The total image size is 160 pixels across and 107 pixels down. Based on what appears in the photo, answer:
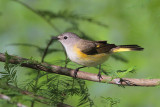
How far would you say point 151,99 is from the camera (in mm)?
5730

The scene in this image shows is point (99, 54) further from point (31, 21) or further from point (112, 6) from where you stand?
point (31, 21)

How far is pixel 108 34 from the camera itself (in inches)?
282

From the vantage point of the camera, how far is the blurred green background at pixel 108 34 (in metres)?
5.89

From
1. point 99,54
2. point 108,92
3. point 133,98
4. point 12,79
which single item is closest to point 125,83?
point 12,79

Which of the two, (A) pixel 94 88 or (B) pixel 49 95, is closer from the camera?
(B) pixel 49 95

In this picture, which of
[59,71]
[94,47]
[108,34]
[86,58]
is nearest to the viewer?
[59,71]

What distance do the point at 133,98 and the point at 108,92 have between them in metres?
0.72

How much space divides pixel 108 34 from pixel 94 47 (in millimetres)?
3023

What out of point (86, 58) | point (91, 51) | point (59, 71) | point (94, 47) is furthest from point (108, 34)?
point (59, 71)

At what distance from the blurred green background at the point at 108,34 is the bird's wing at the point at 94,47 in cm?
140

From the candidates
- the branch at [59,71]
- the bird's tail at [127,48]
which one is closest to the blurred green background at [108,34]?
the bird's tail at [127,48]

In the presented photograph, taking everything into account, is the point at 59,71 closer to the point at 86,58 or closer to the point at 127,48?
the point at 86,58

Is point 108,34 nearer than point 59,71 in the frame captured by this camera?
No

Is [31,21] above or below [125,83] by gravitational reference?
above
